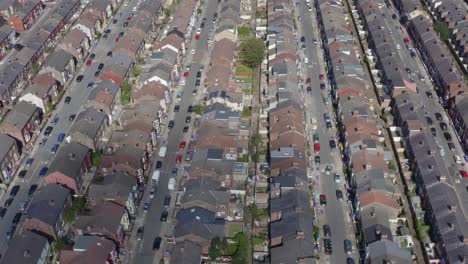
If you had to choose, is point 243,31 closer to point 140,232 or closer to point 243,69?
point 243,69

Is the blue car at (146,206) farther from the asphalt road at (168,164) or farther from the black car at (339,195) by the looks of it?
the black car at (339,195)

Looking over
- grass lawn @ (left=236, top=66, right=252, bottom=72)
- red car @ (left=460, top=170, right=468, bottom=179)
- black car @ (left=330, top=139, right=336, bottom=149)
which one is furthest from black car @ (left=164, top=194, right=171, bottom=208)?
red car @ (left=460, top=170, right=468, bottom=179)

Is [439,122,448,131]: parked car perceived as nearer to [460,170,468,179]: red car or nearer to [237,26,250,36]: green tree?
[460,170,468,179]: red car

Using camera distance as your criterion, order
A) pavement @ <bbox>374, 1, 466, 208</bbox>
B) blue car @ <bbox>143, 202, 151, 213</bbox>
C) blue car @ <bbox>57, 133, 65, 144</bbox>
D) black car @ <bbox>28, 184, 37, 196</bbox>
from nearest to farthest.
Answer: blue car @ <bbox>143, 202, 151, 213</bbox>, black car @ <bbox>28, 184, 37, 196</bbox>, pavement @ <bbox>374, 1, 466, 208</bbox>, blue car @ <bbox>57, 133, 65, 144</bbox>

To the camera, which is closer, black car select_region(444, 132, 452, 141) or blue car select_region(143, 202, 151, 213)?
blue car select_region(143, 202, 151, 213)

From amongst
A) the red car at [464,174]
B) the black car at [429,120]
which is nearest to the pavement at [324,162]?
the black car at [429,120]

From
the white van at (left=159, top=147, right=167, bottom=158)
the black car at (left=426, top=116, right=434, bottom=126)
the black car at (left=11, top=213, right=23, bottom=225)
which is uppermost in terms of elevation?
the black car at (left=426, top=116, right=434, bottom=126)
